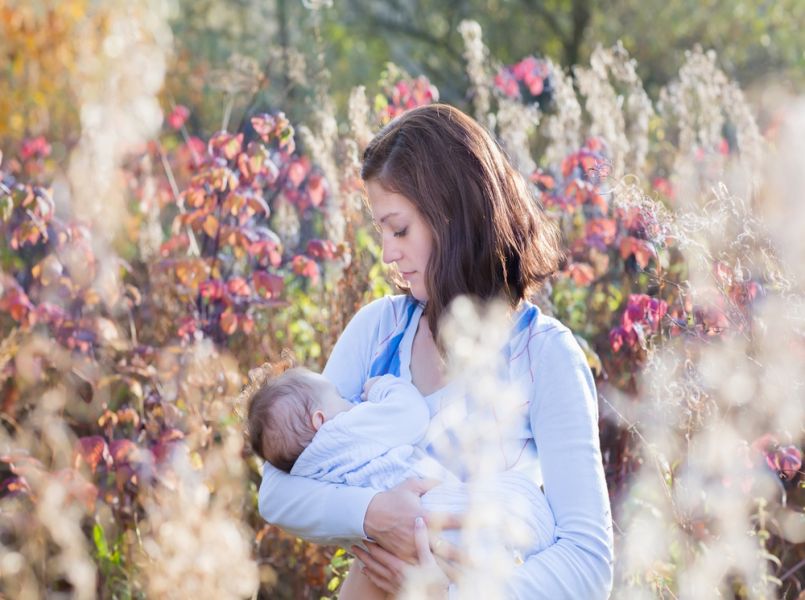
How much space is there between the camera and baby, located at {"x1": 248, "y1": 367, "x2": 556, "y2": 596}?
2135mm

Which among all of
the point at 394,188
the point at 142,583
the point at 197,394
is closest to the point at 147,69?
the point at 197,394

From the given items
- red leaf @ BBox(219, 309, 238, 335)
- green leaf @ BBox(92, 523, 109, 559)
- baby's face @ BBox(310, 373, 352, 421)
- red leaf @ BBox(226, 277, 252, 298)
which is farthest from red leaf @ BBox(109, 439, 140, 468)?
baby's face @ BBox(310, 373, 352, 421)

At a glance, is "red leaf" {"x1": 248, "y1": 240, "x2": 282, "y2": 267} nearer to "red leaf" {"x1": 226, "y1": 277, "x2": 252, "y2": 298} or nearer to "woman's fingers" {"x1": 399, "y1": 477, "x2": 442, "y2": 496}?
"red leaf" {"x1": 226, "y1": 277, "x2": 252, "y2": 298}

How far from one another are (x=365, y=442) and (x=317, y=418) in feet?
0.51

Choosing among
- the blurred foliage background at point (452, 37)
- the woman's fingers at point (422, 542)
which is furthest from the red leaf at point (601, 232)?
the blurred foliage background at point (452, 37)

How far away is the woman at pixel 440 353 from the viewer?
2.11 meters

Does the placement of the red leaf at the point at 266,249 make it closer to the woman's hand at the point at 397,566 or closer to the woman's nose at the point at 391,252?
the woman's nose at the point at 391,252

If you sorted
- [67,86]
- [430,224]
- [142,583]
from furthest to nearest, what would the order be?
[67,86]
[142,583]
[430,224]

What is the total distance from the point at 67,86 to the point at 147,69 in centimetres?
453

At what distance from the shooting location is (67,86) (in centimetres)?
873

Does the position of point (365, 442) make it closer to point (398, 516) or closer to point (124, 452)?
point (398, 516)

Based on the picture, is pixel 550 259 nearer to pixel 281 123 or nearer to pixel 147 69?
pixel 281 123

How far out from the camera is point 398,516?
2.15 metres

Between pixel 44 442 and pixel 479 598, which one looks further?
pixel 44 442
